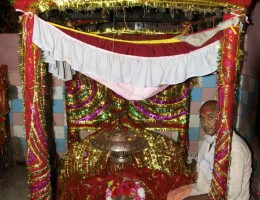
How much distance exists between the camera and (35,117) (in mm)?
2492

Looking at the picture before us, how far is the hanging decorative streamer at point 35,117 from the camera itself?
241 centimetres

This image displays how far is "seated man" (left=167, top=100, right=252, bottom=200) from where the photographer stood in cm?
248

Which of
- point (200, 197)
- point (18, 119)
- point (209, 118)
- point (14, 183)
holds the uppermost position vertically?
point (209, 118)

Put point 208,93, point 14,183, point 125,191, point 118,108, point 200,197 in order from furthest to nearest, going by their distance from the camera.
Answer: point 208,93, point 118,108, point 14,183, point 125,191, point 200,197

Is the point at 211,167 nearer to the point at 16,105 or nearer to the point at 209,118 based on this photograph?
the point at 209,118

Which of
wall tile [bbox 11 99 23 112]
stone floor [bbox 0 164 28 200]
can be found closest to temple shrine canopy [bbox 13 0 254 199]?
stone floor [bbox 0 164 28 200]

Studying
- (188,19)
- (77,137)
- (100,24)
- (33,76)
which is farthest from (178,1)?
(77,137)

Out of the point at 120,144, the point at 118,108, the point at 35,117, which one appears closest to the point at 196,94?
the point at 118,108

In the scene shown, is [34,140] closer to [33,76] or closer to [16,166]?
[33,76]

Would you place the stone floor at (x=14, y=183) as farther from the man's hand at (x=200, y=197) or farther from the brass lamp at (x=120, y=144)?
the man's hand at (x=200, y=197)

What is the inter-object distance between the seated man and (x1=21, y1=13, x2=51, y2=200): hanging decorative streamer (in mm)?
1229

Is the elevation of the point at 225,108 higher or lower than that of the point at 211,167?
higher

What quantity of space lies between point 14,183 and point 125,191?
1.69 meters

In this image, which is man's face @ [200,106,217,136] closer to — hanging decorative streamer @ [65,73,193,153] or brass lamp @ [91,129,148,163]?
brass lamp @ [91,129,148,163]
